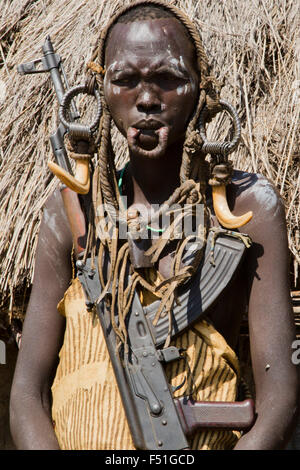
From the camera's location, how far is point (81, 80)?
418 cm

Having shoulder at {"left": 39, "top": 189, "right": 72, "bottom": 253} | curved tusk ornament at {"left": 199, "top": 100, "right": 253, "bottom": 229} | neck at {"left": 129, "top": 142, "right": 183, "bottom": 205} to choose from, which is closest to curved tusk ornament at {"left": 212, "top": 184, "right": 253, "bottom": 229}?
curved tusk ornament at {"left": 199, "top": 100, "right": 253, "bottom": 229}

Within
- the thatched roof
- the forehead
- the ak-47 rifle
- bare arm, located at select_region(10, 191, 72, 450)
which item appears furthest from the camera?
the thatched roof

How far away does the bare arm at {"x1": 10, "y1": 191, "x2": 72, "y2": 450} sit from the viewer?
9.50ft

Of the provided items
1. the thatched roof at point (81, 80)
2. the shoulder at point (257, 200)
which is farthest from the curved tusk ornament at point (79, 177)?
the thatched roof at point (81, 80)

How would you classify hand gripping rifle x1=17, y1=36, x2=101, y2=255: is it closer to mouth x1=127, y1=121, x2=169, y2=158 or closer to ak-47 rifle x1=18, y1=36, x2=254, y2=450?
ak-47 rifle x1=18, y1=36, x2=254, y2=450

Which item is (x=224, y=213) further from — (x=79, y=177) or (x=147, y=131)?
(x=79, y=177)

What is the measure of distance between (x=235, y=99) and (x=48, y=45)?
108 cm

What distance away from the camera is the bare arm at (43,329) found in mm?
2896

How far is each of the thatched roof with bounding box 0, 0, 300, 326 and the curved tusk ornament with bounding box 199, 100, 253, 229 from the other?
88 cm

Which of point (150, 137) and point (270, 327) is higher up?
point (150, 137)

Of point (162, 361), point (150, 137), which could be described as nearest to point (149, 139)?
point (150, 137)

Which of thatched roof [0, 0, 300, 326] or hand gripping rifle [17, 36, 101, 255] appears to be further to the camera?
thatched roof [0, 0, 300, 326]

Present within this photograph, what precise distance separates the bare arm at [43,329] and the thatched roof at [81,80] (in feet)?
2.61

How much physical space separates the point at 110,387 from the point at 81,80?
5.64ft
